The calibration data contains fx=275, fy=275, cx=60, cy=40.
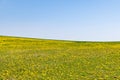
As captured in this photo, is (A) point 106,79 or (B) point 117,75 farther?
(B) point 117,75

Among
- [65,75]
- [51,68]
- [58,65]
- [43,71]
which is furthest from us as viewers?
[58,65]

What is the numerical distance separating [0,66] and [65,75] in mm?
6946

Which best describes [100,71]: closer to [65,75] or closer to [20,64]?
[65,75]

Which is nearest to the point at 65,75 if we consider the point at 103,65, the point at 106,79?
the point at 106,79

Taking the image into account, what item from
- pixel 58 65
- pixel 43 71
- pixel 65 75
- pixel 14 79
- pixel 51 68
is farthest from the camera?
pixel 58 65

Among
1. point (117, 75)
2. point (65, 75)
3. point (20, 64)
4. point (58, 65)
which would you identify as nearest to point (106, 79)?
point (117, 75)

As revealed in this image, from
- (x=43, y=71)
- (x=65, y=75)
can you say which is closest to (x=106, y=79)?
(x=65, y=75)

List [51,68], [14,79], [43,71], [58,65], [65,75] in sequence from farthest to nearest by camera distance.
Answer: [58,65] < [51,68] < [43,71] < [65,75] < [14,79]

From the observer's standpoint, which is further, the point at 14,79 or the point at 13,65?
the point at 13,65

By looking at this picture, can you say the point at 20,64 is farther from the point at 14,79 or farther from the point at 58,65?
the point at 14,79

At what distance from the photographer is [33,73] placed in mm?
22203

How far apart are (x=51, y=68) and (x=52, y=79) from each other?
15.4 ft

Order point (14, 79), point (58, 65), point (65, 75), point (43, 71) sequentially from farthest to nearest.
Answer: point (58, 65), point (43, 71), point (65, 75), point (14, 79)

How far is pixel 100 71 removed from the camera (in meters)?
23.7
